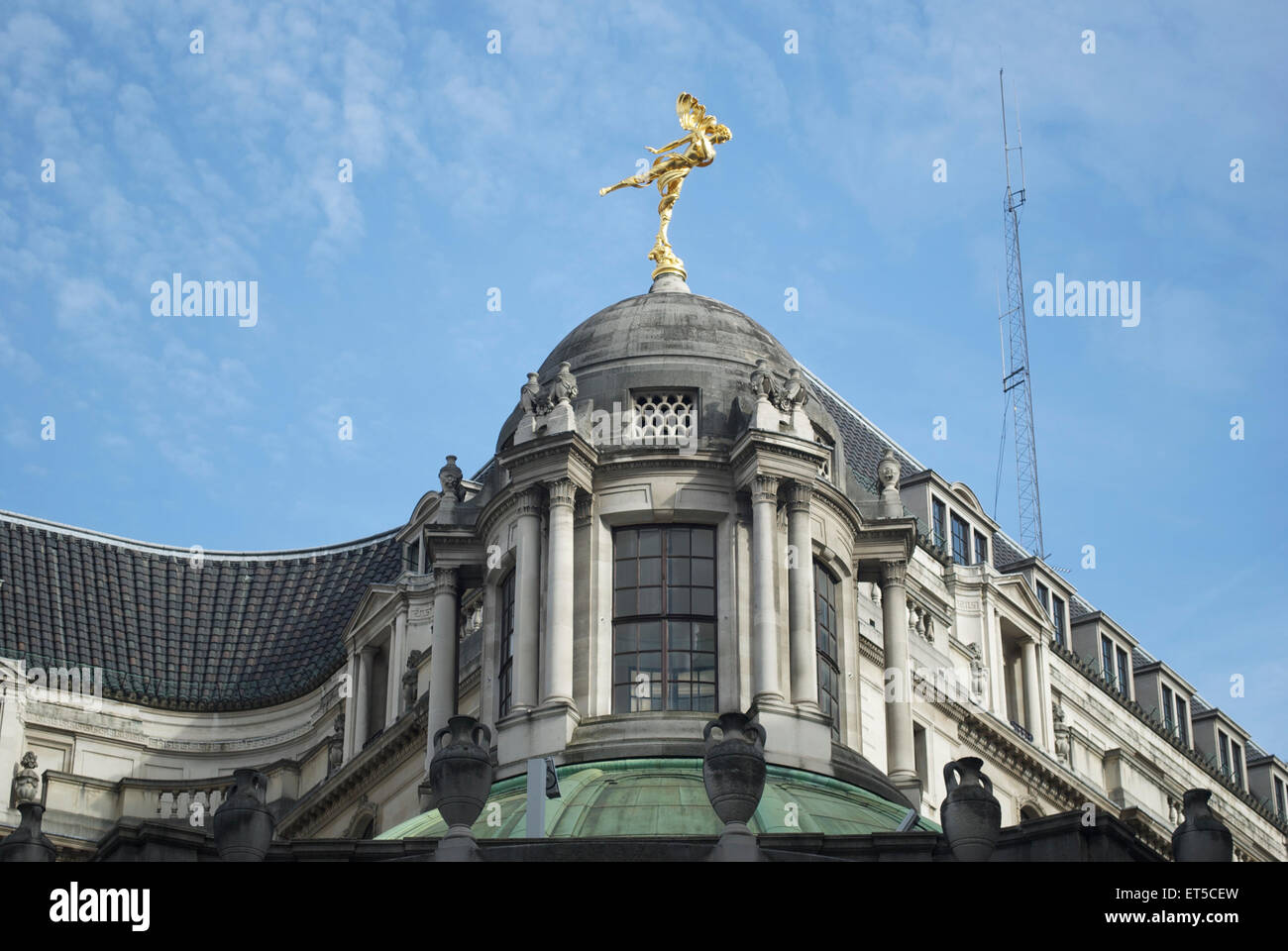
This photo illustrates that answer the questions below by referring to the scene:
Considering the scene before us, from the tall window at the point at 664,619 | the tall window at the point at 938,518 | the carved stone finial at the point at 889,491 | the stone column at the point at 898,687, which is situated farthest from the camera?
the tall window at the point at 938,518

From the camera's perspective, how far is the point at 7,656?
7425cm

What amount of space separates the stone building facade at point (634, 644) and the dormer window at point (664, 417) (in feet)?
0.23

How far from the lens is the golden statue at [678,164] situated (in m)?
54.8

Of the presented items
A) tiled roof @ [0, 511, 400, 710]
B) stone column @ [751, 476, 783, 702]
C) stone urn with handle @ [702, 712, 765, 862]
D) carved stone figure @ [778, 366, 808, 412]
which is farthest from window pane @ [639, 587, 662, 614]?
tiled roof @ [0, 511, 400, 710]

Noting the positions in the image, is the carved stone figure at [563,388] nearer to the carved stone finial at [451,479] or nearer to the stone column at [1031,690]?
the carved stone finial at [451,479]

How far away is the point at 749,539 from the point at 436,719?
793cm

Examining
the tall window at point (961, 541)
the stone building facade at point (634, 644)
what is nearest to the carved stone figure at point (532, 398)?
the stone building facade at point (634, 644)

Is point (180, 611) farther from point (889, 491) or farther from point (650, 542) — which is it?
point (650, 542)

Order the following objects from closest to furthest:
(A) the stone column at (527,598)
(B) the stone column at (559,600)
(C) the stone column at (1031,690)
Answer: (B) the stone column at (559,600), (A) the stone column at (527,598), (C) the stone column at (1031,690)

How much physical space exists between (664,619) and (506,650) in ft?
11.4

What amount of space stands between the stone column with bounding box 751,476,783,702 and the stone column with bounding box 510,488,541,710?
4.17 metres

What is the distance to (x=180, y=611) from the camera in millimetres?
80812

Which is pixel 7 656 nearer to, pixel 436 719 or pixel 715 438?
pixel 436 719

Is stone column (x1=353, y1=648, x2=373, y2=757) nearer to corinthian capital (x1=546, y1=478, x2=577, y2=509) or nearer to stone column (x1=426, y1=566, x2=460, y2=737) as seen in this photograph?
stone column (x1=426, y1=566, x2=460, y2=737)
